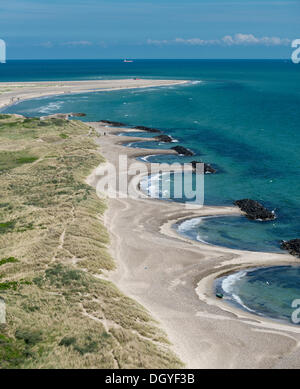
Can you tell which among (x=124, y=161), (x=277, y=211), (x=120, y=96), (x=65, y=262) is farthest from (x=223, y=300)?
(x=120, y=96)

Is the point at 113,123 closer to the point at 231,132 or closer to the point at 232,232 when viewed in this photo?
the point at 231,132

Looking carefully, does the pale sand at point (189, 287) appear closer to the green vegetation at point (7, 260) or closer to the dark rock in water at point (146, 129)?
the green vegetation at point (7, 260)

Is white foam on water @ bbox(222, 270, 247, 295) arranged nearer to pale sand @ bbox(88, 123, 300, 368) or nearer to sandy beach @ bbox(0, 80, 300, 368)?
sandy beach @ bbox(0, 80, 300, 368)

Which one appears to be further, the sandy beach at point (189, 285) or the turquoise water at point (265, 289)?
the turquoise water at point (265, 289)

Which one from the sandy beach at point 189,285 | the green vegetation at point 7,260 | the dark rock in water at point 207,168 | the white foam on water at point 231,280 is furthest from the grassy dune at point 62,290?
the dark rock in water at point 207,168

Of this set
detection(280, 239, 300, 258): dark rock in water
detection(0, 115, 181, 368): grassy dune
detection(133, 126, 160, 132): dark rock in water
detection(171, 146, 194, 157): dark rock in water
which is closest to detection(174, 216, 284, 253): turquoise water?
detection(280, 239, 300, 258): dark rock in water

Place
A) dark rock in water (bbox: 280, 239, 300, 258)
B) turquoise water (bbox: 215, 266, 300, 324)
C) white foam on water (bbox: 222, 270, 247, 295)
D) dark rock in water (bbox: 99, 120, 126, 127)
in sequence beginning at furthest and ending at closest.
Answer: dark rock in water (bbox: 99, 120, 126, 127) → dark rock in water (bbox: 280, 239, 300, 258) → white foam on water (bbox: 222, 270, 247, 295) → turquoise water (bbox: 215, 266, 300, 324)
